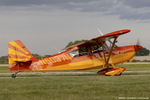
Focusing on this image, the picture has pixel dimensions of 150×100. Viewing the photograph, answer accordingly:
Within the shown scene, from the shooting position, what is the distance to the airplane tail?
59.2 feet

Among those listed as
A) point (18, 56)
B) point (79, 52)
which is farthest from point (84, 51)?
point (18, 56)

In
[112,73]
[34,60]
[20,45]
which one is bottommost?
[112,73]

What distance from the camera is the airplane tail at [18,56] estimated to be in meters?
18.0

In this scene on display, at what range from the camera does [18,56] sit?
1811 centimetres

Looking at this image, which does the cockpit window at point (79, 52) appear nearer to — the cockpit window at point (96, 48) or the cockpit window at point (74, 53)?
the cockpit window at point (74, 53)

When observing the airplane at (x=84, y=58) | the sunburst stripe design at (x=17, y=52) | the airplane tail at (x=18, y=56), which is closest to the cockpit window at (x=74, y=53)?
the airplane at (x=84, y=58)

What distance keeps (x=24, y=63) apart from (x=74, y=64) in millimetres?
3779

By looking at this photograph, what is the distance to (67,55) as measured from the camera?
→ 19.2 meters

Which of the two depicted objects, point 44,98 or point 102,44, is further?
point 102,44

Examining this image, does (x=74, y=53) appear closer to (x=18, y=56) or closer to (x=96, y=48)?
(x=96, y=48)

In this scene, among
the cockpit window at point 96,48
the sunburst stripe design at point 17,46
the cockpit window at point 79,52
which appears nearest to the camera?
the sunburst stripe design at point 17,46

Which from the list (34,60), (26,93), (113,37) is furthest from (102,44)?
(26,93)

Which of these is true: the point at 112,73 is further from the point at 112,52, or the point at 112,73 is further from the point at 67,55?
the point at 67,55

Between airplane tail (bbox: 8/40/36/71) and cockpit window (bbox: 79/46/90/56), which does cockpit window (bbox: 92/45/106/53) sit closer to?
cockpit window (bbox: 79/46/90/56)
